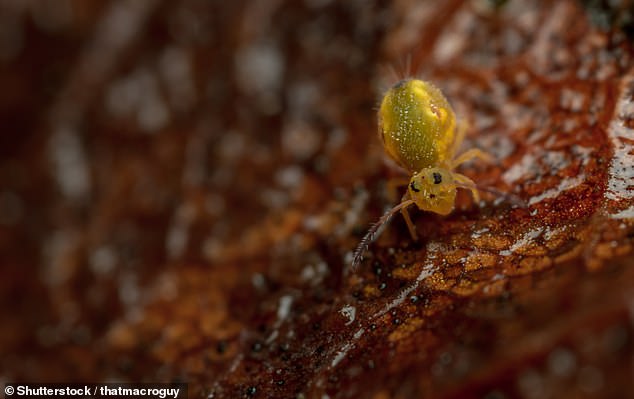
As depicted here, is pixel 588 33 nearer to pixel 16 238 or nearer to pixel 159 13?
pixel 159 13

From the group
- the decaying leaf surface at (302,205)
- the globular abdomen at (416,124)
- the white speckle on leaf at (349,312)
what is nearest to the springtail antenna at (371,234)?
the decaying leaf surface at (302,205)

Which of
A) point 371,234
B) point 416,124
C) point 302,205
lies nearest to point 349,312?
point 371,234

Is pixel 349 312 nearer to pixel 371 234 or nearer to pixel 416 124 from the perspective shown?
pixel 371 234

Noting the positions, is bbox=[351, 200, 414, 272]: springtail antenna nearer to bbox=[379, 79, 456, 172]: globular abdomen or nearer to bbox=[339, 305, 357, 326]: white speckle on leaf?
bbox=[339, 305, 357, 326]: white speckle on leaf

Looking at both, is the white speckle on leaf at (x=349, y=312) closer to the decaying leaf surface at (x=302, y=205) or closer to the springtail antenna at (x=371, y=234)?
the decaying leaf surface at (x=302, y=205)

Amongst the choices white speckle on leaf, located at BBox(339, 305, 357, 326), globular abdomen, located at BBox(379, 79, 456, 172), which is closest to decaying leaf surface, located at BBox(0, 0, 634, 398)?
white speckle on leaf, located at BBox(339, 305, 357, 326)
